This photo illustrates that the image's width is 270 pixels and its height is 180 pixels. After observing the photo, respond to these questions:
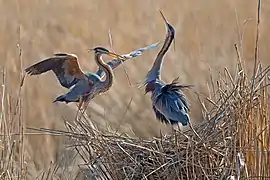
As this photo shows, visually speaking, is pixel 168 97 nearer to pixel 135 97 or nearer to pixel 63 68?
pixel 63 68

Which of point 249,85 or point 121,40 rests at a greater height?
point 121,40

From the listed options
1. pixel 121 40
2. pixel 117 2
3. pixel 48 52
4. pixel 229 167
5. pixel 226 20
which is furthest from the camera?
pixel 117 2

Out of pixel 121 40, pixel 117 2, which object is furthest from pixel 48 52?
pixel 117 2

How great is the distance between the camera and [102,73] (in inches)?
58.4

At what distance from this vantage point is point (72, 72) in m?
1.39

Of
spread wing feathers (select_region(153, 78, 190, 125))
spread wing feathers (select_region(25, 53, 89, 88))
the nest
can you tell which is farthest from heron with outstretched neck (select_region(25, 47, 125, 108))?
the nest

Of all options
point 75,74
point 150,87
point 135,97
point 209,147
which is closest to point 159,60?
point 150,87

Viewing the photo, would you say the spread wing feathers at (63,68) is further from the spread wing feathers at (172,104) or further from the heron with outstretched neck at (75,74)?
the spread wing feathers at (172,104)

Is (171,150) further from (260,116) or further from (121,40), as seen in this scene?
(121,40)

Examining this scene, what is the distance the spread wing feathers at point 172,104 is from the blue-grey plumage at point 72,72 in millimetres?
93

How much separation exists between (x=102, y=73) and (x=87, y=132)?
0.37 metres

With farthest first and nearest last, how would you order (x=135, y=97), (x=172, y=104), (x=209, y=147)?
(x=135, y=97)
(x=172, y=104)
(x=209, y=147)

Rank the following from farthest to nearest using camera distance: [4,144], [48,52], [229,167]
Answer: [48,52], [4,144], [229,167]

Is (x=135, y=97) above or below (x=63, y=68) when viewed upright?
above
